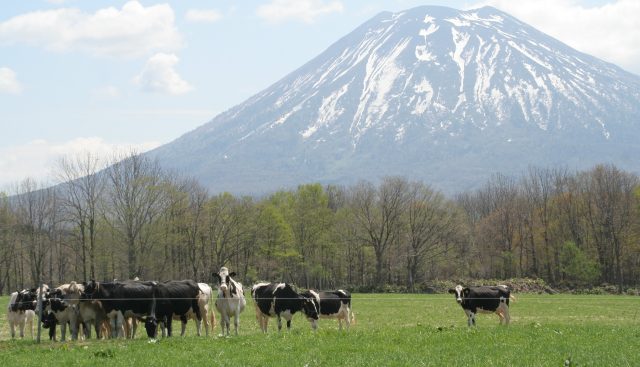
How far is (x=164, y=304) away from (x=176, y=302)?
53 centimetres

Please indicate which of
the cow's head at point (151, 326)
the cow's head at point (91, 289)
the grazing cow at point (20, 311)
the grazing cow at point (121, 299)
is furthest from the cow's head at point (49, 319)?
the cow's head at point (151, 326)

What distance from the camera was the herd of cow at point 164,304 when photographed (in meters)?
20.0

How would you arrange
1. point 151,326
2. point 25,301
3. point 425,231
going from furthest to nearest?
point 425,231, point 25,301, point 151,326

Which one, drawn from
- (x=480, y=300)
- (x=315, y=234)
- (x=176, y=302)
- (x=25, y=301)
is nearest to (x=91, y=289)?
(x=176, y=302)

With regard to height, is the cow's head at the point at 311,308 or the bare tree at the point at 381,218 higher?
the bare tree at the point at 381,218

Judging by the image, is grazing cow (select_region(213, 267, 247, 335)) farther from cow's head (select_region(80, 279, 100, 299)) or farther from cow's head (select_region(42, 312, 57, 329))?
cow's head (select_region(42, 312, 57, 329))

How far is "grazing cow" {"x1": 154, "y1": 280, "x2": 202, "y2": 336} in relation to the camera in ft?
67.1

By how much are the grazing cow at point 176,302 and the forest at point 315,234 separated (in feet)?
134

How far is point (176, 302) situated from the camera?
21.0 meters

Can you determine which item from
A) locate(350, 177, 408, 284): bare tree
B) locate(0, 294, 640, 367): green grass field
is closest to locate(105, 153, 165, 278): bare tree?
locate(350, 177, 408, 284): bare tree

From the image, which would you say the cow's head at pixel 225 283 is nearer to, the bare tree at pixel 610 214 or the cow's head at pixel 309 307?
the cow's head at pixel 309 307

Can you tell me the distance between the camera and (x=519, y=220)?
81438mm

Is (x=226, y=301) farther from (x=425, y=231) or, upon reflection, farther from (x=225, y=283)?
(x=425, y=231)

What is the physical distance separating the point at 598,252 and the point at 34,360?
67709 millimetres
